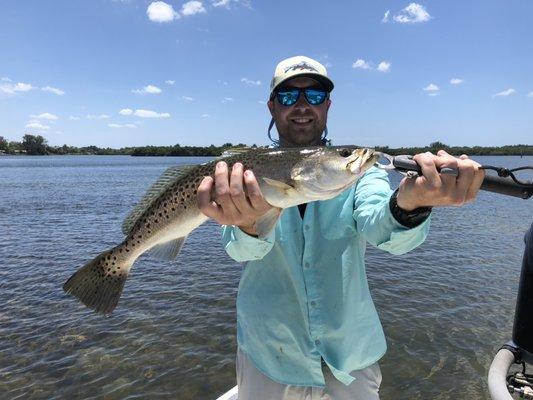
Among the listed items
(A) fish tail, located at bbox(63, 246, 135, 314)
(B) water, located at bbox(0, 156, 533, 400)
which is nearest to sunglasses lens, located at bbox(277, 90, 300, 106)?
(A) fish tail, located at bbox(63, 246, 135, 314)

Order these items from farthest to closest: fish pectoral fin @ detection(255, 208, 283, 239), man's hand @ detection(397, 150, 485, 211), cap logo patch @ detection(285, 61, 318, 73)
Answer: cap logo patch @ detection(285, 61, 318, 73), fish pectoral fin @ detection(255, 208, 283, 239), man's hand @ detection(397, 150, 485, 211)

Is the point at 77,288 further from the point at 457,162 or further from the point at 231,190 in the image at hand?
the point at 457,162

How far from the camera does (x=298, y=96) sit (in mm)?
3850

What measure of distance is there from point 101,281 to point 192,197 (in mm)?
1254

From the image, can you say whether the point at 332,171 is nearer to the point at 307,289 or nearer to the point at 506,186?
the point at 307,289

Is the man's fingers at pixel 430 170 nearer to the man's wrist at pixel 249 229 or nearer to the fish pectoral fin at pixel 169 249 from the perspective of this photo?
the man's wrist at pixel 249 229

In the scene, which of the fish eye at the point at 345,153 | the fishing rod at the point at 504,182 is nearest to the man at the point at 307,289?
the fish eye at the point at 345,153

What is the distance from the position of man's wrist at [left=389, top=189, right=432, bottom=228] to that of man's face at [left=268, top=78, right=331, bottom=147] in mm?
1338

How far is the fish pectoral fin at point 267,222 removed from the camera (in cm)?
307

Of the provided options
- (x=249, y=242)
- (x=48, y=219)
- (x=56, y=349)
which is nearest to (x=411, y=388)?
(x=249, y=242)

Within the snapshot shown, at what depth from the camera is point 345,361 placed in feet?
10.3

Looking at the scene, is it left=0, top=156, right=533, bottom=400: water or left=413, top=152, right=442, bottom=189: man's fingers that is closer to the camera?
left=413, top=152, right=442, bottom=189: man's fingers

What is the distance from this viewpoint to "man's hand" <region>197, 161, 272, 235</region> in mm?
3150

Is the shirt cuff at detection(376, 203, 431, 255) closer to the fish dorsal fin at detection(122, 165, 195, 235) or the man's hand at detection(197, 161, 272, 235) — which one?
the man's hand at detection(197, 161, 272, 235)
